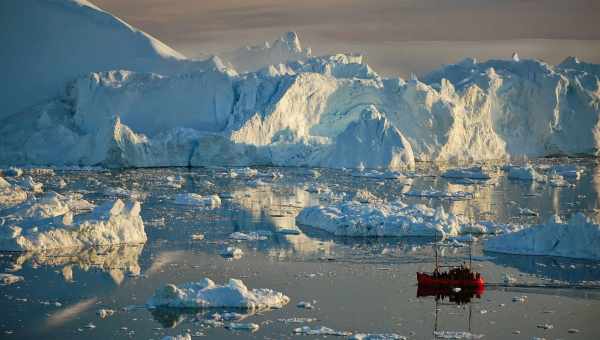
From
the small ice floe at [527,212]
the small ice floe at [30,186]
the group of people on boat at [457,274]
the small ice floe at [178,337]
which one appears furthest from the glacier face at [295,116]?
the small ice floe at [178,337]

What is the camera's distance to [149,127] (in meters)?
34.7

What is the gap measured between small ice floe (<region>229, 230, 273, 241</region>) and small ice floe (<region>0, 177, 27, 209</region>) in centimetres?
591

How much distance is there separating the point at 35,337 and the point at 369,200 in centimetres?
1270

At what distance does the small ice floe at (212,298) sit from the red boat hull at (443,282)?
2.42 metres

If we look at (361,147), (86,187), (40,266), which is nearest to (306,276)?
(40,266)

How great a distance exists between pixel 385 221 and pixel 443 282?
14.7 feet

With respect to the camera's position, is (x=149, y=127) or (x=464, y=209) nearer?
(x=464, y=209)

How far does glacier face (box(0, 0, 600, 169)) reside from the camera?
32.4 m

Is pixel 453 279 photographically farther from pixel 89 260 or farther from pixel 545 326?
pixel 89 260

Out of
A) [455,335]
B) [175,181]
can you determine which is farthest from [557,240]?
[175,181]

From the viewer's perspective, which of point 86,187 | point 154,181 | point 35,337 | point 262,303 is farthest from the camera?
point 154,181

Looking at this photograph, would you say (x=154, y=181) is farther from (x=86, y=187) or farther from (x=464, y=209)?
(x=464, y=209)

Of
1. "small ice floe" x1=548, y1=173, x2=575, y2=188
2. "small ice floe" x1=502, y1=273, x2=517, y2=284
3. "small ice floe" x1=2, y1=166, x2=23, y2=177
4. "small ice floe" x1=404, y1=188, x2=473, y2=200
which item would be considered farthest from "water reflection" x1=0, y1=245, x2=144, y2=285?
"small ice floe" x1=548, y1=173, x2=575, y2=188

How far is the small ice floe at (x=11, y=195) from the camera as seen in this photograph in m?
20.4
